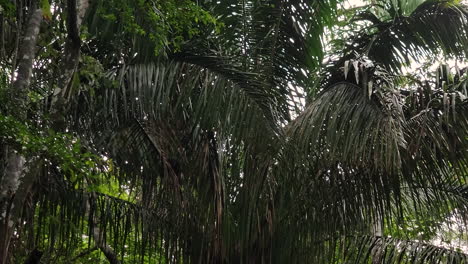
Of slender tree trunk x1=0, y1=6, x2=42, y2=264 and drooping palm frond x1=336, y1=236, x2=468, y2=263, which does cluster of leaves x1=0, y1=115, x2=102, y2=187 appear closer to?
slender tree trunk x1=0, y1=6, x2=42, y2=264

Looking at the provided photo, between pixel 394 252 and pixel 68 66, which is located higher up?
pixel 68 66

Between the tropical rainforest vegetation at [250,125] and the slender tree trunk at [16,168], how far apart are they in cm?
8

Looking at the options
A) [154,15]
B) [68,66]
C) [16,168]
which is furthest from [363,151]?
[16,168]

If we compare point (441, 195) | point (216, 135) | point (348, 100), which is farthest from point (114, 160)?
point (441, 195)

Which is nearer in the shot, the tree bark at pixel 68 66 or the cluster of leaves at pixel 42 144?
the cluster of leaves at pixel 42 144

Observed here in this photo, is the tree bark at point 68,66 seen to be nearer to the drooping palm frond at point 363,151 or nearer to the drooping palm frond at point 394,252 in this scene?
the drooping palm frond at point 363,151

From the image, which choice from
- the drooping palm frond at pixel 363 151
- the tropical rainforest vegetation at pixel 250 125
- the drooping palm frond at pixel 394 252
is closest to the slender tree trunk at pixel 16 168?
the tropical rainforest vegetation at pixel 250 125

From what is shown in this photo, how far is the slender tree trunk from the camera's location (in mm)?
3775

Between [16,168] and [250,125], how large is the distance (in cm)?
187

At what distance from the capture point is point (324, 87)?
224 inches

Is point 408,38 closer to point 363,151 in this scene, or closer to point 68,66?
point 363,151

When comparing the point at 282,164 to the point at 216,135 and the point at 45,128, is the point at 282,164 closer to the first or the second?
the point at 216,135

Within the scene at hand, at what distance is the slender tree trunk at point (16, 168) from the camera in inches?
149

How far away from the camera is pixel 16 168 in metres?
Answer: 4.01
